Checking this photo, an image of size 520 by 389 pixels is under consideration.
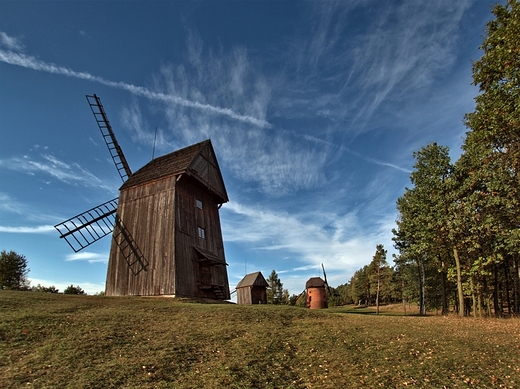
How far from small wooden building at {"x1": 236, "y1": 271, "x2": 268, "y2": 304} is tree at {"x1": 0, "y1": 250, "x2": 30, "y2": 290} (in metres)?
32.7

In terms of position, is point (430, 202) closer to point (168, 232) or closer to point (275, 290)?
point (168, 232)

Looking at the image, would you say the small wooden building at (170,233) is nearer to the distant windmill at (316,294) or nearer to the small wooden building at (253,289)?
the small wooden building at (253,289)

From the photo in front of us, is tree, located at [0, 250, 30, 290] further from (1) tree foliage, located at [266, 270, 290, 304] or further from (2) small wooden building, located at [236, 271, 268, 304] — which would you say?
(1) tree foliage, located at [266, 270, 290, 304]

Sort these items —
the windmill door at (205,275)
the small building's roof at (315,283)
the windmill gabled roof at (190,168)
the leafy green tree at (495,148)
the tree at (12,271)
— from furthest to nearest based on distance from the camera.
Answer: the small building's roof at (315,283) < the tree at (12,271) < the windmill gabled roof at (190,168) < the windmill door at (205,275) < the leafy green tree at (495,148)

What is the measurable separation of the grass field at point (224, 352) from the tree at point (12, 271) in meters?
39.3

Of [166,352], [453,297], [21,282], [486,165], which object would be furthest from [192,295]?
[21,282]

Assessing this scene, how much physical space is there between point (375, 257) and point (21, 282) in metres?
63.5

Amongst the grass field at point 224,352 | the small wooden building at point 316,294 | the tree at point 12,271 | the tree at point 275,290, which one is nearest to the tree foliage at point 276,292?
the tree at point 275,290

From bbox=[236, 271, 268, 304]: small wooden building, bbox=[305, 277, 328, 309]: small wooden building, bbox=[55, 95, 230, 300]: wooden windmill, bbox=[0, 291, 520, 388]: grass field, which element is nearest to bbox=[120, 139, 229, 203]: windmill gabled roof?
bbox=[55, 95, 230, 300]: wooden windmill

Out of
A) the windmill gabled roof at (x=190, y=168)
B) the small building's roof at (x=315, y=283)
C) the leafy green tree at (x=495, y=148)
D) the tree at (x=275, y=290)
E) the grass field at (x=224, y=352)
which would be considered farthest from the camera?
Result: the tree at (x=275, y=290)

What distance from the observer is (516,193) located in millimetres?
18375

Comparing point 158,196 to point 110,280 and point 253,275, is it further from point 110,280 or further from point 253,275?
point 253,275

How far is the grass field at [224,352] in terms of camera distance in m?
7.63

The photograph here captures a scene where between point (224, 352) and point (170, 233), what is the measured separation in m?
14.1
